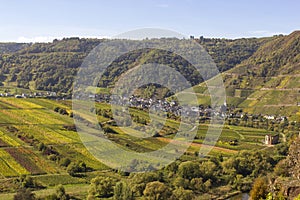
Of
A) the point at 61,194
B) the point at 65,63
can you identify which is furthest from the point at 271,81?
the point at 61,194

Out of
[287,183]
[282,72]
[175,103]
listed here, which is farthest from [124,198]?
[282,72]

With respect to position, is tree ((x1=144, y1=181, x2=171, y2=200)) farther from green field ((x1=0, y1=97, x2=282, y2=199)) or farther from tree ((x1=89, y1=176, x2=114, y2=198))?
green field ((x1=0, y1=97, x2=282, y2=199))

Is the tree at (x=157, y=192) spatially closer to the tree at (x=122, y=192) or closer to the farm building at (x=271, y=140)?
the tree at (x=122, y=192)

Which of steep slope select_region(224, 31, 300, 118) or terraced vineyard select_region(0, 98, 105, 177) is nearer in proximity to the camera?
terraced vineyard select_region(0, 98, 105, 177)

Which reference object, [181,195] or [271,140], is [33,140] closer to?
[181,195]

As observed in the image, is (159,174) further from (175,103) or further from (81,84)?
(81,84)

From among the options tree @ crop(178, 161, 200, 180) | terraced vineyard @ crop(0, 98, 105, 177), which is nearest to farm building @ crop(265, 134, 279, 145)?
tree @ crop(178, 161, 200, 180)
